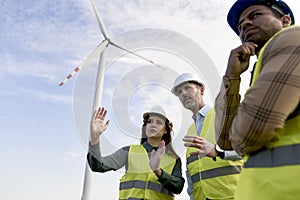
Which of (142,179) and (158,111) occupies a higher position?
(158,111)

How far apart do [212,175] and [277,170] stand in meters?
2.86

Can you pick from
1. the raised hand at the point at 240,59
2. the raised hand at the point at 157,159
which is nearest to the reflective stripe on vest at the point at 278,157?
the raised hand at the point at 240,59

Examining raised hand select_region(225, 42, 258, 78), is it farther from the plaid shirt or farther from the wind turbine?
the wind turbine

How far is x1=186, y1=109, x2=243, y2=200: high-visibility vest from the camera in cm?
439

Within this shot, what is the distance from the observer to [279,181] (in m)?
1.71

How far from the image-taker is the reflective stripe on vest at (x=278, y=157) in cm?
173

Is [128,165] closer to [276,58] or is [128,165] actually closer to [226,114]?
[226,114]

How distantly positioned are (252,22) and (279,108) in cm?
88

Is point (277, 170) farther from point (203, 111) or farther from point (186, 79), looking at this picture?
point (186, 79)

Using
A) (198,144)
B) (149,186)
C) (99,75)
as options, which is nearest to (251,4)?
(198,144)

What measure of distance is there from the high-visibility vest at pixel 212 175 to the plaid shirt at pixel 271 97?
2553mm

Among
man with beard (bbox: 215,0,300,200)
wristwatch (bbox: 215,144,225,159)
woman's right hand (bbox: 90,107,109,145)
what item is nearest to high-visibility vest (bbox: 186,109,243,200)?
wristwatch (bbox: 215,144,225,159)

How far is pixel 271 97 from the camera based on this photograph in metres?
1.82

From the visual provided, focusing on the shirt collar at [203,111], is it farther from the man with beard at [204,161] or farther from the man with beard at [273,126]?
the man with beard at [273,126]
